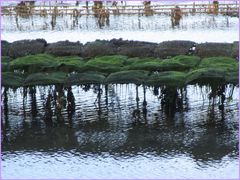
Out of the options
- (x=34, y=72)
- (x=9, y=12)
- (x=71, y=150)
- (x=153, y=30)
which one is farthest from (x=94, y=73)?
(x=9, y=12)

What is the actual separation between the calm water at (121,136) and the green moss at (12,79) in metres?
0.64

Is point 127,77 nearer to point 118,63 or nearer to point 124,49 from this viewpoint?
point 118,63

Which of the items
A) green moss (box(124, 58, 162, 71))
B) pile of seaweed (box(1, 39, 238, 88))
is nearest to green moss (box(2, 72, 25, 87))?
pile of seaweed (box(1, 39, 238, 88))

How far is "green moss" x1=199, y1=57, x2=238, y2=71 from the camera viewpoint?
1838 centimetres

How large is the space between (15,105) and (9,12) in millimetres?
23096

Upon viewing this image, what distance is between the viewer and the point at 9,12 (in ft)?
138

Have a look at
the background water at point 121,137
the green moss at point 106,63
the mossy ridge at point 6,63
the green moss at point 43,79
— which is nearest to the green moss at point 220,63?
the background water at point 121,137

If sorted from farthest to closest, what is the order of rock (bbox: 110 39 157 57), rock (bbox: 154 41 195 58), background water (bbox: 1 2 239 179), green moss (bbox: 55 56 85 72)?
rock (bbox: 110 39 157 57) → rock (bbox: 154 41 195 58) → green moss (bbox: 55 56 85 72) → background water (bbox: 1 2 239 179)

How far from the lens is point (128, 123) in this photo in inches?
699

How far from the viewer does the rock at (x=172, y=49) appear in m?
21.0

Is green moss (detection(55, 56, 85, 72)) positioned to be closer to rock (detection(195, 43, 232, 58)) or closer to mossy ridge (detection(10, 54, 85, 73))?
mossy ridge (detection(10, 54, 85, 73))

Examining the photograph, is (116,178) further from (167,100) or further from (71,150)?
(167,100)

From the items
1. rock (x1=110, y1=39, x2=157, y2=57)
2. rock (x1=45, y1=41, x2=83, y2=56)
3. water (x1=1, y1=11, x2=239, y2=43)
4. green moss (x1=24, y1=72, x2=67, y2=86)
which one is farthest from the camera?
water (x1=1, y1=11, x2=239, y2=43)

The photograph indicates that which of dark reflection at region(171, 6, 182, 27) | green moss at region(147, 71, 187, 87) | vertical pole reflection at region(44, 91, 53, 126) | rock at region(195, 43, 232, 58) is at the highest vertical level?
dark reflection at region(171, 6, 182, 27)
